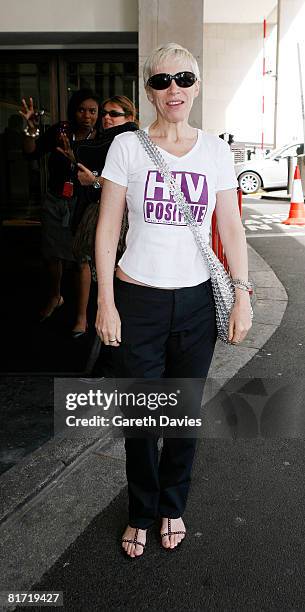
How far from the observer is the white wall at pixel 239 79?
24.7m

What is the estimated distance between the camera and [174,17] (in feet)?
22.0

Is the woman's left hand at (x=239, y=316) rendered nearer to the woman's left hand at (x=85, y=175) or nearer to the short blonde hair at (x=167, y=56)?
the short blonde hair at (x=167, y=56)

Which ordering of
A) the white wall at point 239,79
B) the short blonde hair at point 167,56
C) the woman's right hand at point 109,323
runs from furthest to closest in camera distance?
1. the white wall at point 239,79
2. the woman's right hand at point 109,323
3. the short blonde hair at point 167,56

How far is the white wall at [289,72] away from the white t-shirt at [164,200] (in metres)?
19.8

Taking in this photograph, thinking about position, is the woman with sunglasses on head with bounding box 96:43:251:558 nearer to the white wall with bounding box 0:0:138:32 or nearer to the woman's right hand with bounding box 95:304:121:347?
the woman's right hand with bounding box 95:304:121:347

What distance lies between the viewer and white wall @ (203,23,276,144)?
80.9 feet

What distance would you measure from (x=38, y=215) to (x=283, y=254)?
366 centimetres

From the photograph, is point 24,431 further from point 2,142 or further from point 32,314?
point 2,142

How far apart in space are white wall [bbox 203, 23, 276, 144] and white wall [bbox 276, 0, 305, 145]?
2.06 metres

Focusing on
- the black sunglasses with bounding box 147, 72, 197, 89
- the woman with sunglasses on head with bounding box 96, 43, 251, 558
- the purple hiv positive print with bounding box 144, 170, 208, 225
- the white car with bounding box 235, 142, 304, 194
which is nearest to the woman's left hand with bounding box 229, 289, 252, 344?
the woman with sunglasses on head with bounding box 96, 43, 251, 558

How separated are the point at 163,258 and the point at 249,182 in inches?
681

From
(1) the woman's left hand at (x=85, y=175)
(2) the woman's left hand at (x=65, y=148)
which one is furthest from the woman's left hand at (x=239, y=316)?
(2) the woman's left hand at (x=65, y=148)

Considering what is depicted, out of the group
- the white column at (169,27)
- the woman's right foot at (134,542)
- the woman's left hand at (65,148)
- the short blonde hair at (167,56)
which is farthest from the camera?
the white column at (169,27)

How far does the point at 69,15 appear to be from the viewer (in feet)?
22.0
